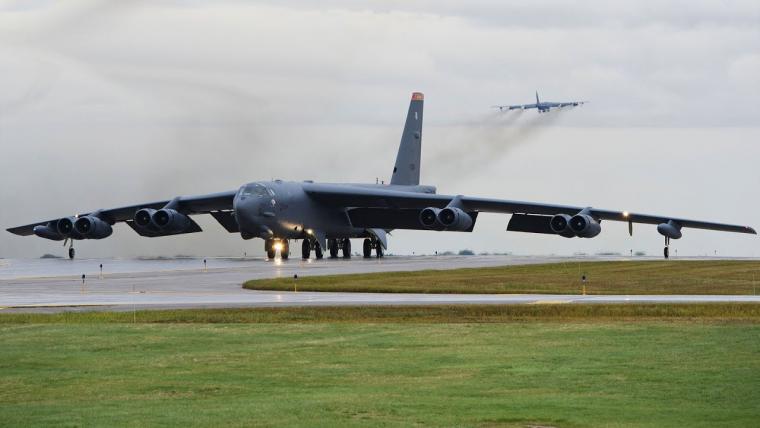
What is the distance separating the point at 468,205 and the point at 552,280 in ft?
80.3

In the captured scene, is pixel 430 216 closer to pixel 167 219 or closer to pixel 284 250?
pixel 284 250

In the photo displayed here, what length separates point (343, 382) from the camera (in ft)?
60.7

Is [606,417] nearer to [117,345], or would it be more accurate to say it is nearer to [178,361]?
[178,361]

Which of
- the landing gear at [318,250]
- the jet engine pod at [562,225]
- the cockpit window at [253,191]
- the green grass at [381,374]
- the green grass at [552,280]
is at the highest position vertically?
the cockpit window at [253,191]

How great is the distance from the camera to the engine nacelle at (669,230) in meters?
72.4

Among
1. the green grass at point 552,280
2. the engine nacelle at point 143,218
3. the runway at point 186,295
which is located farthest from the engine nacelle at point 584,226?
the engine nacelle at point 143,218

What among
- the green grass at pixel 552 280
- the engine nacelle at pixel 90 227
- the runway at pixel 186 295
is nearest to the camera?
the runway at pixel 186 295

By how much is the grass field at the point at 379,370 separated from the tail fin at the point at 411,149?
55.8 metres

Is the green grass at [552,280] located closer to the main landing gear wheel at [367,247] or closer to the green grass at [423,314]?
the green grass at [423,314]

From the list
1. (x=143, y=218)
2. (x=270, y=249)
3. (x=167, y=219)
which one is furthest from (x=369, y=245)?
(x=143, y=218)

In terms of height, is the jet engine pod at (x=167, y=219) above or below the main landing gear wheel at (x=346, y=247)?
above

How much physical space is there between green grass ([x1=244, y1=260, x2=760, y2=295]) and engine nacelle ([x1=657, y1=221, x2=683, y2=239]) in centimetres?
1090

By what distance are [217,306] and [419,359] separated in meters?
14.6

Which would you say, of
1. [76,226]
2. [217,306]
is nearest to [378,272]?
[217,306]
